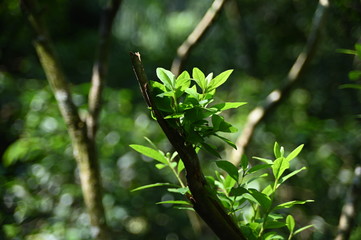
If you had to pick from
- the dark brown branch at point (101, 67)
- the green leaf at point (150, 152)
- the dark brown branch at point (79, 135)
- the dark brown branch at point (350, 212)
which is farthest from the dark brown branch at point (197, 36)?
the green leaf at point (150, 152)

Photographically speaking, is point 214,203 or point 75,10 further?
point 75,10

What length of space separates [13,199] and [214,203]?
104 cm

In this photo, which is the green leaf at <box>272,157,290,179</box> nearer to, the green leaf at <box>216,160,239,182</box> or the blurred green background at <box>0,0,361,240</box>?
the green leaf at <box>216,160,239,182</box>

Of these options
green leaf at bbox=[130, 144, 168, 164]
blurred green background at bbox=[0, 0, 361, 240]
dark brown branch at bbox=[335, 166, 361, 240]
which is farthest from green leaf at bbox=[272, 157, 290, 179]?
blurred green background at bbox=[0, 0, 361, 240]

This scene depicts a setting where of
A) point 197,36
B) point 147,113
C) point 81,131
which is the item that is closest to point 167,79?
point 81,131

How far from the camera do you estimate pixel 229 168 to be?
38 cm

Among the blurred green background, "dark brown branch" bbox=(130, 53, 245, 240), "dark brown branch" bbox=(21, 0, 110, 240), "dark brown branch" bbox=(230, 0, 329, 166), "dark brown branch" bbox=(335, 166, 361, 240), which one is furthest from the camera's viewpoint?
the blurred green background

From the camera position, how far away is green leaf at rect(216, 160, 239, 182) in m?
0.38

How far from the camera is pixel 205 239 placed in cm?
122

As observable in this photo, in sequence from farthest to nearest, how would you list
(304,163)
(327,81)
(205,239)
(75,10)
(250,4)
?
(75,10), (250,4), (327,81), (304,163), (205,239)

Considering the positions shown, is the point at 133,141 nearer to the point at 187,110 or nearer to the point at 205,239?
the point at 205,239

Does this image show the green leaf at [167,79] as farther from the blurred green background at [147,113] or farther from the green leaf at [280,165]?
the blurred green background at [147,113]

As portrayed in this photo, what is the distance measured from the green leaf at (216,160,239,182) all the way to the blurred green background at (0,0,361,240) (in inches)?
19.3

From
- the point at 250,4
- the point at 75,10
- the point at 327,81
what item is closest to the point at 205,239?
the point at 327,81
